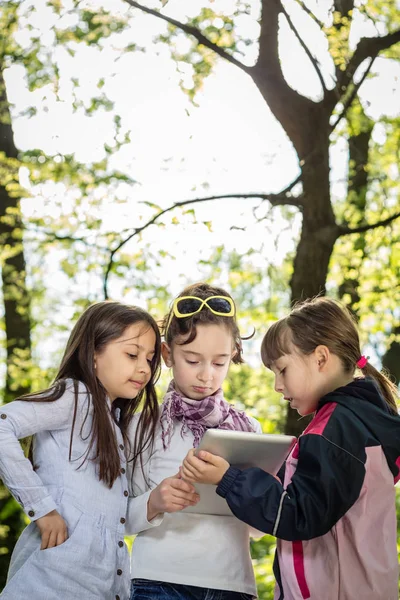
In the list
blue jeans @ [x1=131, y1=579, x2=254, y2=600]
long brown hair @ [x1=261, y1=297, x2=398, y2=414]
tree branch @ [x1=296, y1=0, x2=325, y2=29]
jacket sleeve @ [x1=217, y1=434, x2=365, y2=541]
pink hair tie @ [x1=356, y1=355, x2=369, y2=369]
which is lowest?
blue jeans @ [x1=131, y1=579, x2=254, y2=600]

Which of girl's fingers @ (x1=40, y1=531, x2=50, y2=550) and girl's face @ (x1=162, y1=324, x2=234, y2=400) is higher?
girl's face @ (x1=162, y1=324, x2=234, y2=400)

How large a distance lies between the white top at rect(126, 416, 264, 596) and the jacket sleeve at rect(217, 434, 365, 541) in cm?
37

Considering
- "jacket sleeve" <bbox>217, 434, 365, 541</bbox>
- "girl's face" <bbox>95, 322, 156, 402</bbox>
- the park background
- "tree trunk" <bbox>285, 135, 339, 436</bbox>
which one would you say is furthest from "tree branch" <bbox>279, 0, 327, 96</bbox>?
"jacket sleeve" <bbox>217, 434, 365, 541</bbox>

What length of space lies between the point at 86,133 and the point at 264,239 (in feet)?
6.93

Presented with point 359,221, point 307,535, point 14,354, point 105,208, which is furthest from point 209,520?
point 359,221

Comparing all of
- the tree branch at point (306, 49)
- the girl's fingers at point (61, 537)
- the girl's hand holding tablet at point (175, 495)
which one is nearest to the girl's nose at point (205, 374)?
the girl's hand holding tablet at point (175, 495)

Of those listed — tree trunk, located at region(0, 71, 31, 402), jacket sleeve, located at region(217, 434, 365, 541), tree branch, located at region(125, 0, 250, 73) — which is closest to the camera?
jacket sleeve, located at region(217, 434, 365, 541)

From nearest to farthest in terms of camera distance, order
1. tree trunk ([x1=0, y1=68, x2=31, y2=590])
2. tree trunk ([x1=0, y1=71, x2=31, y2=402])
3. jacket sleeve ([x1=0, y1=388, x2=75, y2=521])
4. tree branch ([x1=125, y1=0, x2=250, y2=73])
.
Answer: jacket sleeve ([x1=0, y1=388, x2=75, y2=521]), tree branch ([x1=125, y1=0, x2=250, y2=73]), tree trunk ([x1=0, y1=68, x2=31, y2=590]), tree trunk ([x1=0, y1=71, x2=31, y2=402])

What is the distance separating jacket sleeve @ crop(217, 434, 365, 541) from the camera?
1.95 meters

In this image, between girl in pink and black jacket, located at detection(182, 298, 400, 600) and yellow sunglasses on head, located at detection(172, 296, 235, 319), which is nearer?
girl in pink and black jacket, located at detection(182, 298, 400, 600)

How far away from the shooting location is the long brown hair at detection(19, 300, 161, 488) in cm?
238

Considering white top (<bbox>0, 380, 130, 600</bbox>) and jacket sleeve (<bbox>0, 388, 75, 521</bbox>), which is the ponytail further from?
jacket sleeve (<bbox>0, 388, 75, 521</bbox>)

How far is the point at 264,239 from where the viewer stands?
5422 millimetres

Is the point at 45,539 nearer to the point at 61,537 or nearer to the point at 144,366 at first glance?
the point at 61,537
